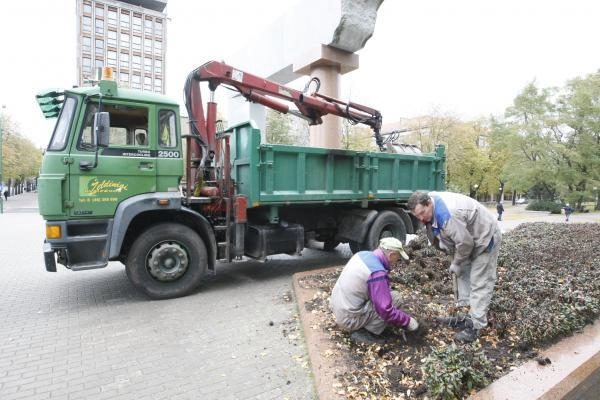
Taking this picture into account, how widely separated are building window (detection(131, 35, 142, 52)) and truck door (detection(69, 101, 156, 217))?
60.8 metres

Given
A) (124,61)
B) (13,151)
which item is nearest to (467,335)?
(13,151)

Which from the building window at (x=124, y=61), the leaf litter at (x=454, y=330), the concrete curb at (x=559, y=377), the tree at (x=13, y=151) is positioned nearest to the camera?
the concrete curb at (x=559, y=377)

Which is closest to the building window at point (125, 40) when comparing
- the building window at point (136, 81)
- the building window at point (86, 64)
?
the building window at point (136, 81)

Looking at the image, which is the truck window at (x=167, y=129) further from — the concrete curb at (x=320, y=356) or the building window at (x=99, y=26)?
the building window at (x=99, y=26)

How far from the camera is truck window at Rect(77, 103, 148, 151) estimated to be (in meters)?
4.76

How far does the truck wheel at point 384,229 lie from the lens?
7031 mm

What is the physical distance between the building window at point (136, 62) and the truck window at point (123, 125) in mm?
59695

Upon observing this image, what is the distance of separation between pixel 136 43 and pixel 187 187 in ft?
201

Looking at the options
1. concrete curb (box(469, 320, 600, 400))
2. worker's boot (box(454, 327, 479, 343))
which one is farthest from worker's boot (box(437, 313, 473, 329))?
concrete curb (box(469, 320, 600, 400))

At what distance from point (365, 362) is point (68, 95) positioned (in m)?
4.73

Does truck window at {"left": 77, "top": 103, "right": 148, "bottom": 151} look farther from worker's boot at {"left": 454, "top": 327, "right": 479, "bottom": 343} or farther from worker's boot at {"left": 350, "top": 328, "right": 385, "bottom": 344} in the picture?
worker's boot at {"left": 454, "top": 327, "right": 479, "bottom": 343}

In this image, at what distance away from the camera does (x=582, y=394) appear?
2979mm

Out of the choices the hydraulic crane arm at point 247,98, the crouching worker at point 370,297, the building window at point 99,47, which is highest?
the building window at point 99,47

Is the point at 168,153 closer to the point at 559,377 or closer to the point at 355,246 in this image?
the point at 355,246
